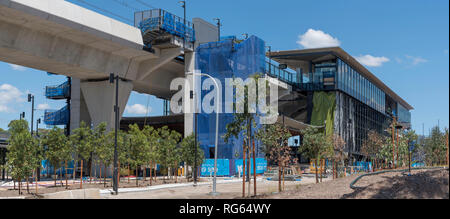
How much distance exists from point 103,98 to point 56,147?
1567 centimetres

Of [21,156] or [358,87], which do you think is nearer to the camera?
[21,156]

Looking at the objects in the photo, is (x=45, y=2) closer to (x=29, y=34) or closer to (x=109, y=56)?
Result: (x=29, y=34)

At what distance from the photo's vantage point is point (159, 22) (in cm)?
4341

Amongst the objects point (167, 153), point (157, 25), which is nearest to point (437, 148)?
point (167, 153)

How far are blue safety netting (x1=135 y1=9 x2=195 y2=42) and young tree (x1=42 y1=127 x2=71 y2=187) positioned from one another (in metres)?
16.0

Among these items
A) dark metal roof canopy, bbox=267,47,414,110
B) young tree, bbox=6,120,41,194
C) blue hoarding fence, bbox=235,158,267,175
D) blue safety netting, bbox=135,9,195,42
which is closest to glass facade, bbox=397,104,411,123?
dark metal roof canopy, bbox=267,47,414,110

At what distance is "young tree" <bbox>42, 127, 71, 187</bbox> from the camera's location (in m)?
30.4

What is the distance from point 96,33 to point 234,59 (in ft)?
58.4

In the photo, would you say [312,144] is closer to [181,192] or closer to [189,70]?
[181,192]

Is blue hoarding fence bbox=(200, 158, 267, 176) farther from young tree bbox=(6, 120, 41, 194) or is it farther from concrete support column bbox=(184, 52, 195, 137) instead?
young tree bbox=(6, 120, 41, 194)

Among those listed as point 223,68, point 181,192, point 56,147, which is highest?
point 223,68

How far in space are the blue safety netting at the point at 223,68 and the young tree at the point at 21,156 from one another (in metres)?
26.1
